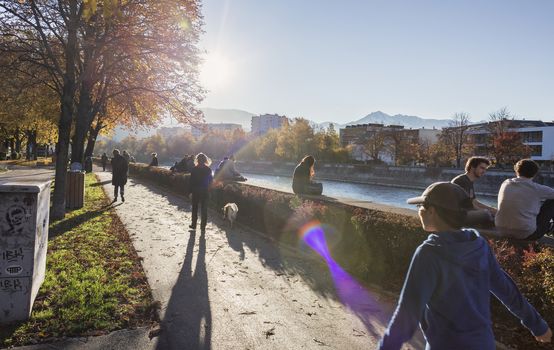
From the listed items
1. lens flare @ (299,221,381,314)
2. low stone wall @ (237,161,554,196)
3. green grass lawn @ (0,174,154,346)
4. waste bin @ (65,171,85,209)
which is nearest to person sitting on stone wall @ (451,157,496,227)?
lens flare @ (299,221,381,314)

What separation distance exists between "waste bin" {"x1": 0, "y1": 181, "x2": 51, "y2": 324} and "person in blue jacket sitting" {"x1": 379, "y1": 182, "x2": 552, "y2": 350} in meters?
4.04

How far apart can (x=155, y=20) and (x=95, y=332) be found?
10756mm

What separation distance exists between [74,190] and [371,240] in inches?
411

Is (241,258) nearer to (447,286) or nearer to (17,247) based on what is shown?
(17,247)

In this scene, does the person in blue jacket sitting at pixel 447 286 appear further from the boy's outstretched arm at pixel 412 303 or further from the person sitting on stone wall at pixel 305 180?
the person sitting on stone wall at pixel 305 180

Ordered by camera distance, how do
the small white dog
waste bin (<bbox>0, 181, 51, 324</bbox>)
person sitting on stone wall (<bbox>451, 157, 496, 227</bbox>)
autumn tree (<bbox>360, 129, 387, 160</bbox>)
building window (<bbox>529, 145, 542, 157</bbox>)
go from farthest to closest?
autumn tree (<bbox>360, 129, 387, 160</bbox>), building window (<bbox>529, 145, 542, 157</bbox>), the small white dog, person sitting on stone wall (<bbox>451, 157, 496, 227</bbox>), waste bin (<bbox>0, 181, 51, 324</bbox>)

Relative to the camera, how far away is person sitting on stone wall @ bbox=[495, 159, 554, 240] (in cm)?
596

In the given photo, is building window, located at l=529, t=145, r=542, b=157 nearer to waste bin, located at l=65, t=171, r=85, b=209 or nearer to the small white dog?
the small white dog

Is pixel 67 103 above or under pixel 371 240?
above

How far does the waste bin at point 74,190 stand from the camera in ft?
44.7

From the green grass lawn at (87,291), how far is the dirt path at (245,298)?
29cm

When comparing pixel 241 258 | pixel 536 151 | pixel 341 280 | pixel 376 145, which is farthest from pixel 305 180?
pixel 536 151

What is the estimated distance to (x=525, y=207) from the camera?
5.98 meters

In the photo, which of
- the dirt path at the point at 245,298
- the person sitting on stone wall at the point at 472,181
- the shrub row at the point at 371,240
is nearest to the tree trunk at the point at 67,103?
the dirt path at the point at 245,298
